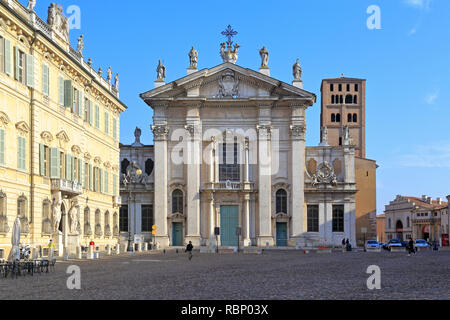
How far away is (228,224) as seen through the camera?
66.1 m

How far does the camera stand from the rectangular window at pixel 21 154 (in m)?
34.3

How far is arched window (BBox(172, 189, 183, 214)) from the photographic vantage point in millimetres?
66062

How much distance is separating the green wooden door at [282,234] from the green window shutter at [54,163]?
30880 millimetres

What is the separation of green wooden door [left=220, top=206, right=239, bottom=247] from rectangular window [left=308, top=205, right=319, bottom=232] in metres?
6.71

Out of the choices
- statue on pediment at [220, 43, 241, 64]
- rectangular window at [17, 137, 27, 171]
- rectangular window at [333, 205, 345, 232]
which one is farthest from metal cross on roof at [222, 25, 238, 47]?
rectangular window at [17, 137, 27, 171]

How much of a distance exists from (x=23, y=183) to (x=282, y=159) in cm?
3463

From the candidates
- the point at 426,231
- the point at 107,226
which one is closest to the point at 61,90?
the point at 107,226

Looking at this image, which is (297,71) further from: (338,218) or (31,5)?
(31,5)

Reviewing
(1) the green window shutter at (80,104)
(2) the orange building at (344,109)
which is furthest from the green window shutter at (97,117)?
(2) the orange building at (344,109)

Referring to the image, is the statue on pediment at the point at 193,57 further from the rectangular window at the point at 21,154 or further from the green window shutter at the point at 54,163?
the rectangular window at the point at 21,154

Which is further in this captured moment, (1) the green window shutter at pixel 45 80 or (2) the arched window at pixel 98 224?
(2) the arched window at pixel 98 224

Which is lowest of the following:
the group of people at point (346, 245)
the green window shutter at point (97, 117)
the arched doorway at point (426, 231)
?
the arched doorway at point (426, 231)

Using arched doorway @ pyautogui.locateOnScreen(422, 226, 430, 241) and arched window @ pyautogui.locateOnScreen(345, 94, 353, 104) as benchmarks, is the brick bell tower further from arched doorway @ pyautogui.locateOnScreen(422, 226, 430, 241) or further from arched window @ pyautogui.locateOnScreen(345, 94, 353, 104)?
arched doorway @ pyautogui.locateOnScreen(422, 226, 430, 241)
